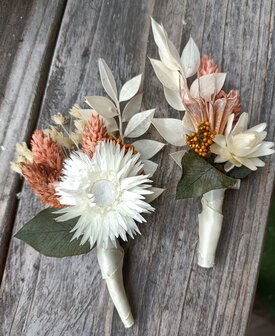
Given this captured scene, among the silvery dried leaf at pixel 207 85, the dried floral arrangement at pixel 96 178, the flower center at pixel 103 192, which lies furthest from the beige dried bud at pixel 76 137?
the silvery dried leaf at pixel 207 85

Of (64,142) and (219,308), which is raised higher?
(64,142)

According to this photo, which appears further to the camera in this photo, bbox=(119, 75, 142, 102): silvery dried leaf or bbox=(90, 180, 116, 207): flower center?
bbox=(119, 75, 142, 102): silvery dried leaf

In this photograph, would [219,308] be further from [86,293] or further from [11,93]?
[11,93]

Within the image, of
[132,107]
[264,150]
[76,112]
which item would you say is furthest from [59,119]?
[264,150]

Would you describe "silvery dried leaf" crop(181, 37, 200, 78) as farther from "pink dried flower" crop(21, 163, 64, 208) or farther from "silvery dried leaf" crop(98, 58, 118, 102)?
"pink dried flower" crop(21, 163, 64, 208)

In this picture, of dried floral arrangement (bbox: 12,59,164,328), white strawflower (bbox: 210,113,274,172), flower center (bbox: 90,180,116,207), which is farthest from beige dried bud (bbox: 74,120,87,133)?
white strawflower (bbox: 210,113,274,172)

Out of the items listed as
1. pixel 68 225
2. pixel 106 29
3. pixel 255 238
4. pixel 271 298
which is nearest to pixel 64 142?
pixel 68 225

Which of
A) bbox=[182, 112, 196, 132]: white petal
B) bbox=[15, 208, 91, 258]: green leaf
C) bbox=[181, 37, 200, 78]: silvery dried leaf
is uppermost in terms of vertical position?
bbox=[181, 37, 200, 78]: silvery dried leaf
